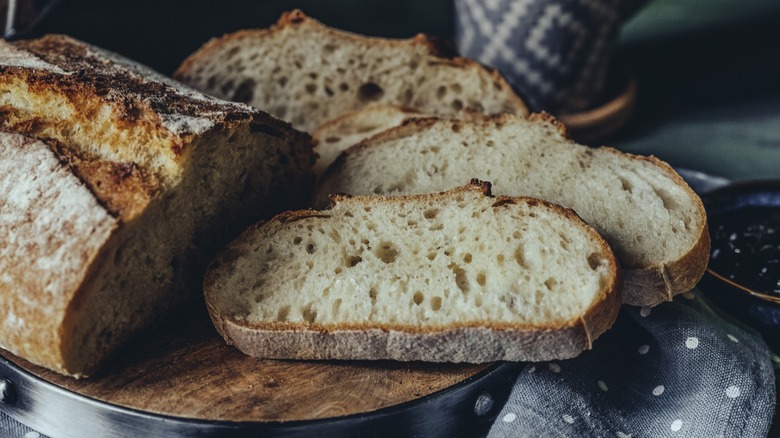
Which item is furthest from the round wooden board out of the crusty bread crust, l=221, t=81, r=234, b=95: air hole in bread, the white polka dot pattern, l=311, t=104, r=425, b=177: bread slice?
l=221, t=81, r=234, b=95: air hole in bread

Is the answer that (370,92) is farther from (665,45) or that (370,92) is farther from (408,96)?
(665,45)

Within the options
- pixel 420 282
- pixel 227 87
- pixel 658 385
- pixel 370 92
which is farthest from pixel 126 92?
pixel 658 385

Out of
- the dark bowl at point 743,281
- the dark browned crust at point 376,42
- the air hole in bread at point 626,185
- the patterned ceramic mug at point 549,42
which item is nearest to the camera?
the dark bowl at point 743,281


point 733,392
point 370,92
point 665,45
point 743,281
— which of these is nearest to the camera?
point 733,392

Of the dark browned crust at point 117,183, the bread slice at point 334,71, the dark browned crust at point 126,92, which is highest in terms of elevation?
the dark browned crust at point 126,92

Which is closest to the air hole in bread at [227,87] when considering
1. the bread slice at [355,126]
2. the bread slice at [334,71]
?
the bread slice at [334,71]

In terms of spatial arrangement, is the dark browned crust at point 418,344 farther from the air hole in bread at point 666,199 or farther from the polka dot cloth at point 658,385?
the air hole in bread at point 666,199
